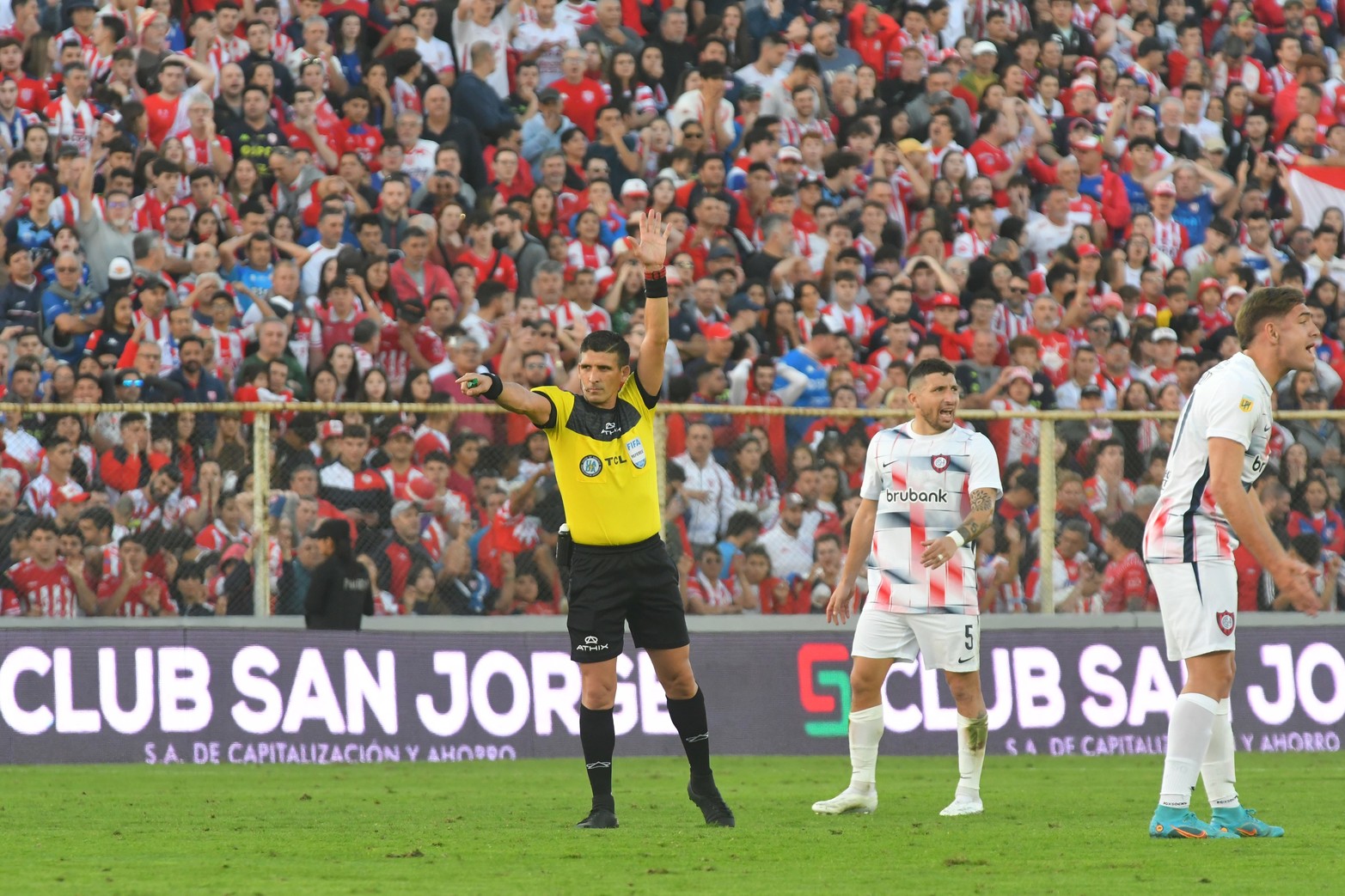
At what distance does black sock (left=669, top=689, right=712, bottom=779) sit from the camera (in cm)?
920

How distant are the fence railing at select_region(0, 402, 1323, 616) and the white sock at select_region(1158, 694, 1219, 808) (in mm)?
6328

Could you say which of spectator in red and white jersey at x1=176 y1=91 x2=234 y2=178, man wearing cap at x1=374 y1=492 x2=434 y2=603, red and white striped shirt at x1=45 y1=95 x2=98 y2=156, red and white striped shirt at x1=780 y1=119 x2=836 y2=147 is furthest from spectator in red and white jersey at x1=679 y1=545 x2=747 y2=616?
red and white striped shirt at x1=780 y1=119 x2=836 y2=147

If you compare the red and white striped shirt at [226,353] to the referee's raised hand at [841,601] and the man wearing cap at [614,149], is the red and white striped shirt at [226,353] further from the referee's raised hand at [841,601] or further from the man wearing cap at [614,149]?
the referee's raised hand at [841,601]

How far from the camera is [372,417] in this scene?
545 inches

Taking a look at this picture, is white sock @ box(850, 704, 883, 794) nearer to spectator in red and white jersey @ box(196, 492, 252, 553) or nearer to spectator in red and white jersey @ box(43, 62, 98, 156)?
spectator in red and white jersey @ box(196, 492, 252, 553)

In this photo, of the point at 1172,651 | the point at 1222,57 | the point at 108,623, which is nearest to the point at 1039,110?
the point at 1222,57

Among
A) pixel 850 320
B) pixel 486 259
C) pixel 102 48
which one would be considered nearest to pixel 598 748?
pixel 486 259

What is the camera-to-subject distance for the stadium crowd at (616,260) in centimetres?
1384

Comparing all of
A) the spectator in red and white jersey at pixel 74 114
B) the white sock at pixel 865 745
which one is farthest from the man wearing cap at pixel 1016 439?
the spectator in red and white jersey at pixel 74 114

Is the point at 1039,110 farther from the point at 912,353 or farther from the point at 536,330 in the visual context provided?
the point at 536,330

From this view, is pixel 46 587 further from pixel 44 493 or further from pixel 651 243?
pixel 651 243

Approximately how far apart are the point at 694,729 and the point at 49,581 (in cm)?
609

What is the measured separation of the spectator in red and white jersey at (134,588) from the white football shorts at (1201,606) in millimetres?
7784

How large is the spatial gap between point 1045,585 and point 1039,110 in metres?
8.97
